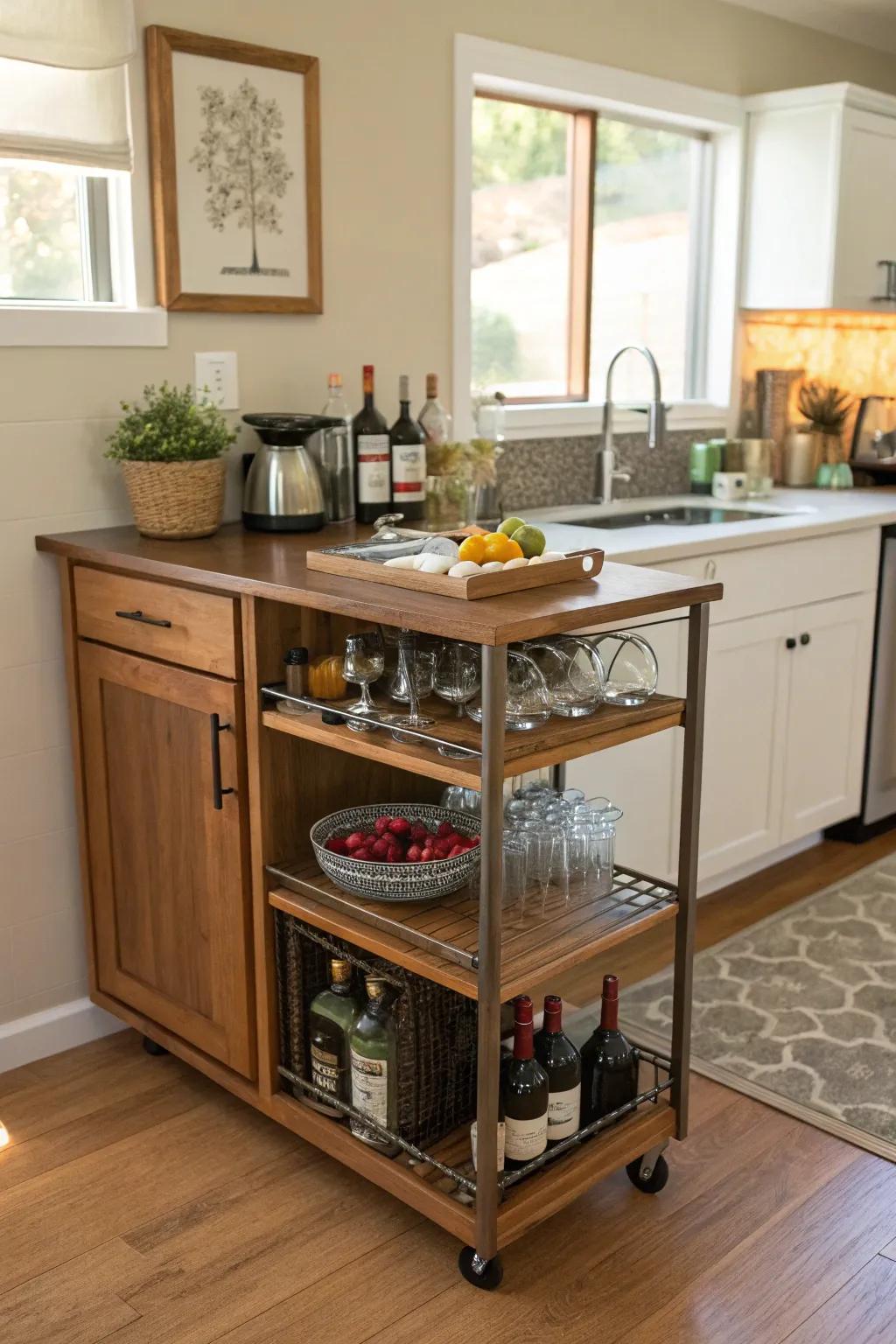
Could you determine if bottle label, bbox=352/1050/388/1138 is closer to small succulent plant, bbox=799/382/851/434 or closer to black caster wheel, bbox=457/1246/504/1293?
black caster wheel, bbox=457/1246/504/1293

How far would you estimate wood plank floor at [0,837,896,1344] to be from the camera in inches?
72.3

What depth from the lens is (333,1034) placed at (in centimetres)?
208

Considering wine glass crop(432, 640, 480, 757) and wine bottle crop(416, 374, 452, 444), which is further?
wine bottle crop(416, 374, 452, 444)

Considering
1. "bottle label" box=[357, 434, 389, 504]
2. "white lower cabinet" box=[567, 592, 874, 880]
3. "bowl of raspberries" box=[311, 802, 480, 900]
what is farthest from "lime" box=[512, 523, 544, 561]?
"white lower cabinet" box=[567, 592, 874, 880]

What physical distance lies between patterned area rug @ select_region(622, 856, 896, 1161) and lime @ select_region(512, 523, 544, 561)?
114 cm

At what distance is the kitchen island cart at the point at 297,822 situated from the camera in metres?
1.78

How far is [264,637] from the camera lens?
6.66 feet

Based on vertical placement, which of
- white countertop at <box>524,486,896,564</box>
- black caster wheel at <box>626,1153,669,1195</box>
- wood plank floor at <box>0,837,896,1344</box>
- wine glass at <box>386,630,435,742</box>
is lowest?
wood plank floor at <box>0,837,896,1344</box>

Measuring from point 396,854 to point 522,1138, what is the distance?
1.49 feet

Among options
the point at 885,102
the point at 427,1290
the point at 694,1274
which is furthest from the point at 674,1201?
the point at 885,102

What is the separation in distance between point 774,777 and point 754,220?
1.70m

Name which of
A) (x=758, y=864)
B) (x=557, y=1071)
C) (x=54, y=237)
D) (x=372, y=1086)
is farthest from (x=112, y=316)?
(x=758, y=864)

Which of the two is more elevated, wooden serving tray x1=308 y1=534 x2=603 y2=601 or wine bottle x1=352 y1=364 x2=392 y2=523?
wine bottle x1=352 y1=364 x2=392 y2=523

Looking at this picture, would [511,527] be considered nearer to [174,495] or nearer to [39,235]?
[174,495]
